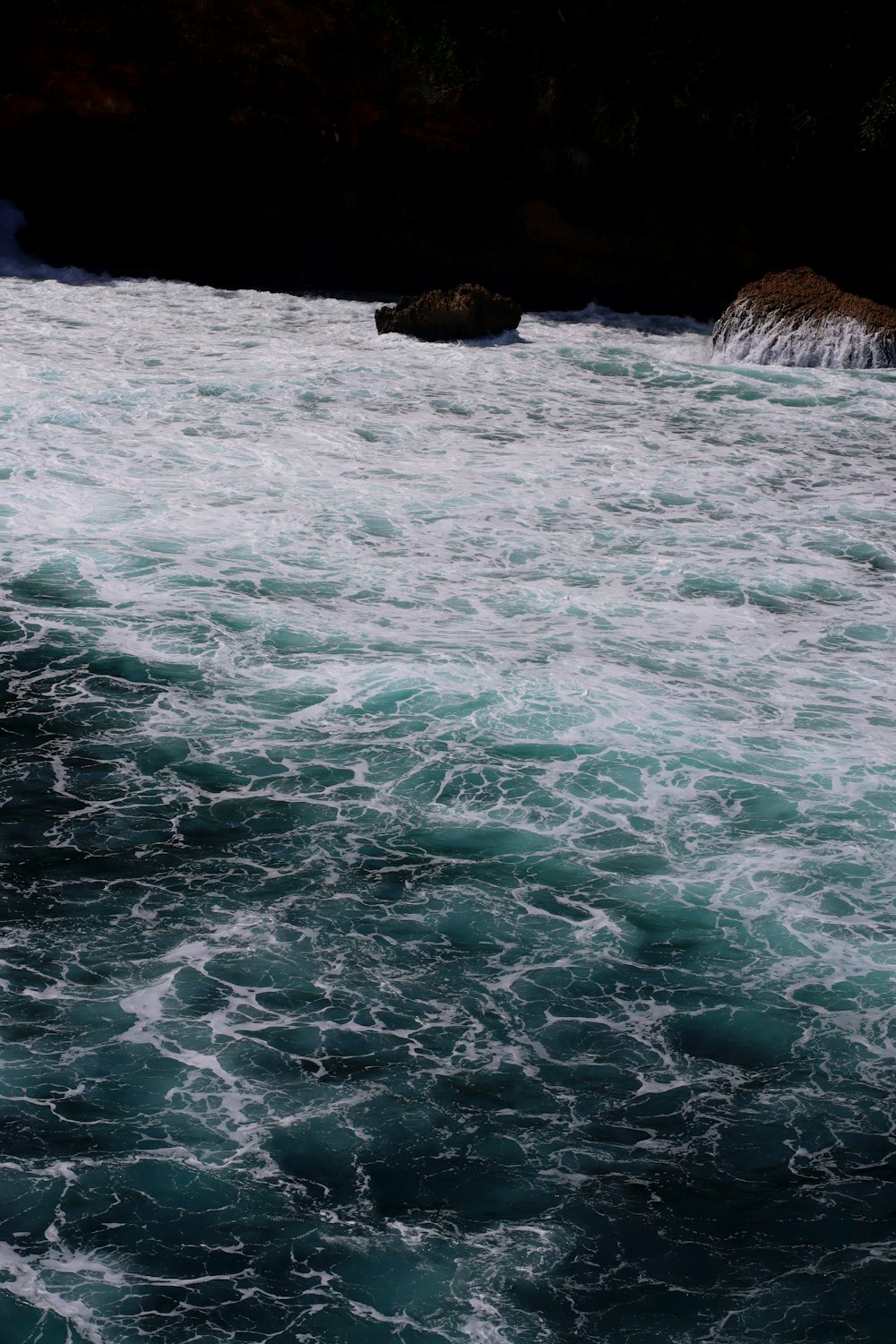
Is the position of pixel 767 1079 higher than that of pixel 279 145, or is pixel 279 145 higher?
pixel 279 145

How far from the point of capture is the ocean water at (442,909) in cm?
429

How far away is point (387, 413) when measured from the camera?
14133 millimetres

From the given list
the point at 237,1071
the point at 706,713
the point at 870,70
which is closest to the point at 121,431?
the point at 706,713

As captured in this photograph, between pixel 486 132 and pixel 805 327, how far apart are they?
6.94 meters

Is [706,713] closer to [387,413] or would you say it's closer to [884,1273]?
[884,1273]

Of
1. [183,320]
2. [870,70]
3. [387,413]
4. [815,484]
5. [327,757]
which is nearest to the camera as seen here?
[327,757]

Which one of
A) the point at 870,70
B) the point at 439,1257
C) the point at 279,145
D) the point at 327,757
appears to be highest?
the point at 870,70

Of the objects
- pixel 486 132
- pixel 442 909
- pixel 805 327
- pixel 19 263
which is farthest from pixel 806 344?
pixel 442 909

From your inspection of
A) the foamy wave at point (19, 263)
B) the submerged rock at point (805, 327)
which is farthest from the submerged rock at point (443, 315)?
the foamy wave at point (19, 263)

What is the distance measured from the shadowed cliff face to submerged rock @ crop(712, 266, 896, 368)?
393cm

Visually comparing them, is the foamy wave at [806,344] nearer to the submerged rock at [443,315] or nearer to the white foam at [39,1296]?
the submerged rock at [443,315]

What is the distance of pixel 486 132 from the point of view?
2167cm

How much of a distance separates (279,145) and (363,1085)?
1932 cm

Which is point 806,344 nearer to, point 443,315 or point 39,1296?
point 443,315
